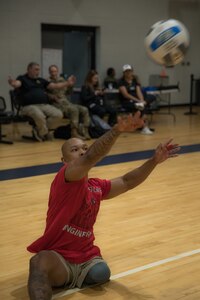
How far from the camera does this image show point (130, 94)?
11000 mm

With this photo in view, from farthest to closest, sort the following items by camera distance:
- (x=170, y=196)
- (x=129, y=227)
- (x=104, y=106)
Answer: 1. (x=104, y=106)
2. (x=170, y=196)
3. (x=129, y=227)

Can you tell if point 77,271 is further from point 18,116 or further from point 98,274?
point 18,116

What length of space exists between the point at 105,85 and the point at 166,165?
22.6ft

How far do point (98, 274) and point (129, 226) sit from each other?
4.49 feet

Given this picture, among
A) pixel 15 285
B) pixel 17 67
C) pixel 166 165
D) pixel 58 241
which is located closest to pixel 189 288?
pixel 58 241

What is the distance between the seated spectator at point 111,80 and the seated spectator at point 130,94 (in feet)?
8.34

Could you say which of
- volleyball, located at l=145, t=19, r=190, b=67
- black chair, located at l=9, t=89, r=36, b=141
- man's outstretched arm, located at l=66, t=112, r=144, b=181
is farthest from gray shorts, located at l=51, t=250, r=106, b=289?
black chair, located at l=9, t=89, r=36, b=141

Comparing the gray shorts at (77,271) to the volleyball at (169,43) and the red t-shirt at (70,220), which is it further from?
the volleyball at (169,43)

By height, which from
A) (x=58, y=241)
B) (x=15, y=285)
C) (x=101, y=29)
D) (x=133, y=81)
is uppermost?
(x=101, y=29)

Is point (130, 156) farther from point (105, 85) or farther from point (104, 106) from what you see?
point (105, 85)

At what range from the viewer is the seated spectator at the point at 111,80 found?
Result: 1371cm

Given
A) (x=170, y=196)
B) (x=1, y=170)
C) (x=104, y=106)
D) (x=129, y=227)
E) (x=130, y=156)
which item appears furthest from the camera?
(x=104, y=106)

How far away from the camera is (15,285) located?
11.0ft

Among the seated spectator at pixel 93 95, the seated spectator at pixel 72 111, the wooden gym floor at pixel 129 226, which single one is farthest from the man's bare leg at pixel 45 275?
the seated spectator at pixel 93 95
